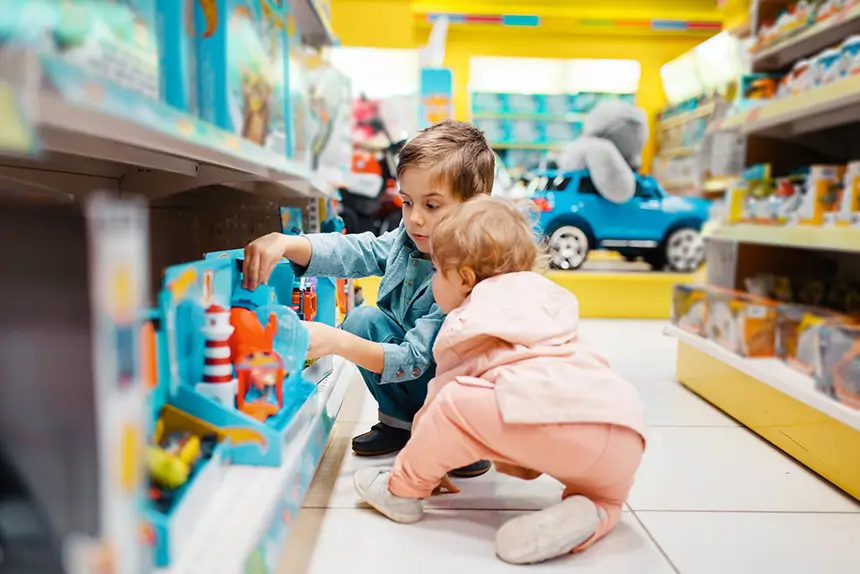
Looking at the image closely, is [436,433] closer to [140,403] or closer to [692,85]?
[140,403]

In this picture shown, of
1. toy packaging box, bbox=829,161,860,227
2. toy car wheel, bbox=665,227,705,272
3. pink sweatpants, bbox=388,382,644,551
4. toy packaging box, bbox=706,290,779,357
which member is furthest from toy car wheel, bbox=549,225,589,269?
pink sweatpants, bbox=388,382,644,551

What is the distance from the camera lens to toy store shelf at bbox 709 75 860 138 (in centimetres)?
144

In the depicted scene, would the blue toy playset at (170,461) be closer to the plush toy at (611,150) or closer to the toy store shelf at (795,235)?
the toy store shelf at (795,235)

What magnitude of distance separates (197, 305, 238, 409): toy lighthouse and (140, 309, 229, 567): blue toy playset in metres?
0.07

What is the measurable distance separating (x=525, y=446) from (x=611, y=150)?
290 cm

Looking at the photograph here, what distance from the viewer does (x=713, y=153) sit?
2.10 metres

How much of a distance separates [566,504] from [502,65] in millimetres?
5038

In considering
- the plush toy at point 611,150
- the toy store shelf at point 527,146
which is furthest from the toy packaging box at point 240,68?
the toy store shelf at point 527,146

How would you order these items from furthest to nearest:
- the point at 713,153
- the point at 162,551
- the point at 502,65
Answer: the point at 502,65, the point at 713,153, the point at 162,551

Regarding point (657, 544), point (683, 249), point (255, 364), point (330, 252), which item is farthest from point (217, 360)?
point (683, 249)

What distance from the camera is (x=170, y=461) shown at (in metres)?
0.62

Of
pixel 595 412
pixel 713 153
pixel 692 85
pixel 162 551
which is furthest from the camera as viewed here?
pixel 692 85

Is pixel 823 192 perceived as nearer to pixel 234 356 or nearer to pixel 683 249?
pixel 234 356

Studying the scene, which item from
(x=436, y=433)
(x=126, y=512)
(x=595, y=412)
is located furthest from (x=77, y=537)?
(x=595, y=412)
